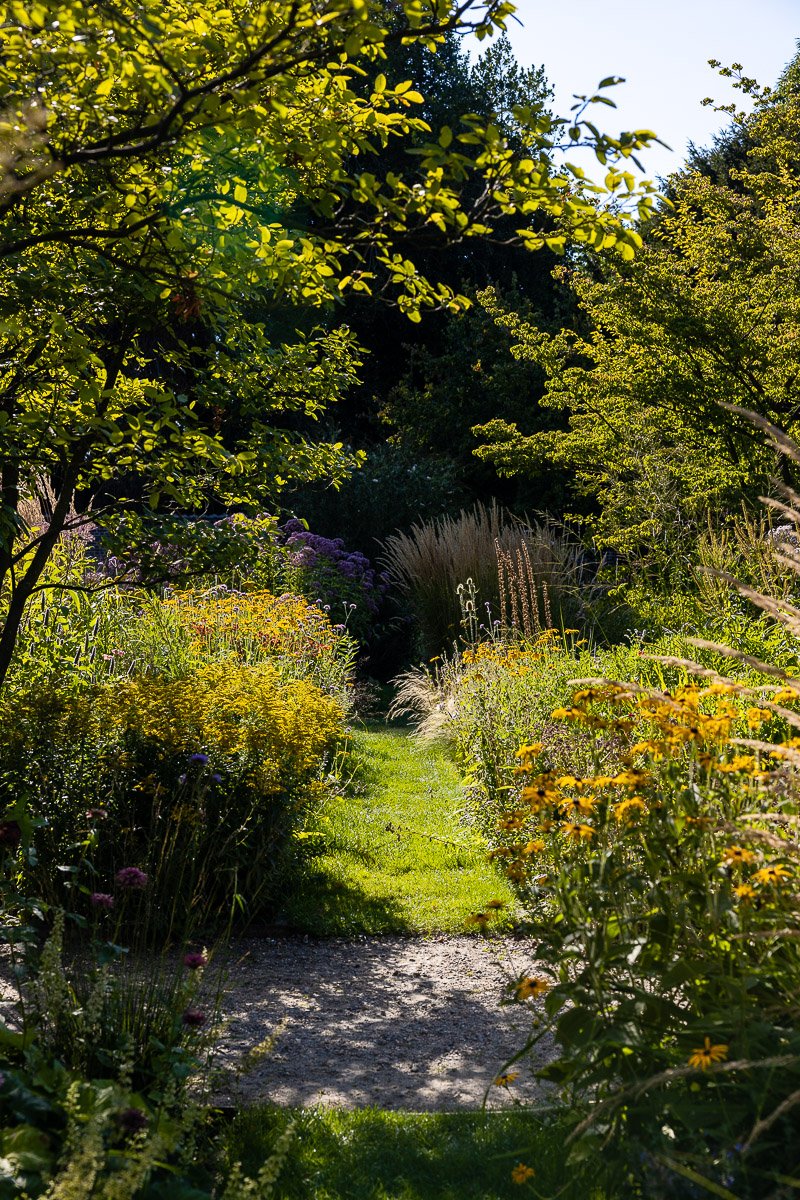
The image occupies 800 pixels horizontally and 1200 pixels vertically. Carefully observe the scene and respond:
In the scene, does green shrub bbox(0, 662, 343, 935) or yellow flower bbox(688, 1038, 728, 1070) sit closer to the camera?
yellow flower bbox(688, 1038, 728, 1070)

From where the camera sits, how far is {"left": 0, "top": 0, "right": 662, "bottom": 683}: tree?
8.84 ft

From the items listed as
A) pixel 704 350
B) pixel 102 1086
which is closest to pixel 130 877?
pixel 102 1086

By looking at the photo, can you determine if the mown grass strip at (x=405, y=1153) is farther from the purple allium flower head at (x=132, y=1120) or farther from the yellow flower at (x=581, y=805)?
the yellow flower at (x=581, y=805)

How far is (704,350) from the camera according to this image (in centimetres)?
1148

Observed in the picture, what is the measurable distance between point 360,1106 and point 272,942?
1654 mm

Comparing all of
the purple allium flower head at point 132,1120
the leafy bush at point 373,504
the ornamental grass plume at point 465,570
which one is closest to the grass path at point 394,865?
the purple allium flower head at point 132,1120

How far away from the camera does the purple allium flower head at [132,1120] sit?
222 cm

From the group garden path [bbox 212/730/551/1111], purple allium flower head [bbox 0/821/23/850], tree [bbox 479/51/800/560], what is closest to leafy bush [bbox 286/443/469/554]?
tree [bbox 479/51/800/560]

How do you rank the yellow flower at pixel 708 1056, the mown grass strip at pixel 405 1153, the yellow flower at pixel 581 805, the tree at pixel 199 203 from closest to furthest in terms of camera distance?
the yellow flower at pixel 708 1056, the yellow flower at pixel 581 805, the tree at pixel 199 203, the mown grass strip at pixel 405 1153

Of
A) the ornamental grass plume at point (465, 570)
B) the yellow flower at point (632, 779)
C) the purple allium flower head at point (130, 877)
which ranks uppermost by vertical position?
the ornamental grass plume at point (465, 570)

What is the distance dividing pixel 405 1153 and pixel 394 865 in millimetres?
3005

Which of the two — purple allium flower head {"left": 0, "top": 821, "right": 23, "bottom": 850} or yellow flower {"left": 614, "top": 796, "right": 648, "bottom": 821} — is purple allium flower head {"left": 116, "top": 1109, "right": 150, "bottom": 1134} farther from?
yellow flower {"left": 614, "top": 796, "right": 648, "bottom": 821}

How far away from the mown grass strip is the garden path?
131 mm

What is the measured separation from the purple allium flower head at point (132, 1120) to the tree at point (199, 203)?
1962 mm
